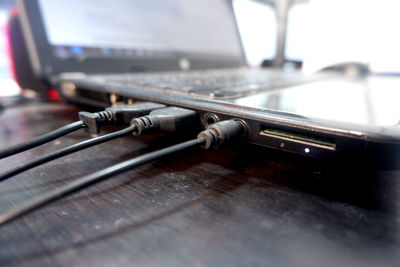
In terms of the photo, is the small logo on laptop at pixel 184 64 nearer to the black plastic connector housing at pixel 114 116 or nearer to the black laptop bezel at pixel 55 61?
the black laptop bezel at pixel 55 61

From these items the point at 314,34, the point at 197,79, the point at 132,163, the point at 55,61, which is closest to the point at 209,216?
the point at 132,163

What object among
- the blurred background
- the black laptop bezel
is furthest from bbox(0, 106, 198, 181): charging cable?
the blurred background

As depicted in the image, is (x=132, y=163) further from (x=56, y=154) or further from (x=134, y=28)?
(x=134, y=28)

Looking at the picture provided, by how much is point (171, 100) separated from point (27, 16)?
45cm

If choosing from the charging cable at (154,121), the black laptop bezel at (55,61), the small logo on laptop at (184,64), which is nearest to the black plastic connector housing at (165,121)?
the charging cable at (154,121)

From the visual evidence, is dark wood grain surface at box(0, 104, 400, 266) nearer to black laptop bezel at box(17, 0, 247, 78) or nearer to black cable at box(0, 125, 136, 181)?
black cable at box(0, 125, 136, 181)

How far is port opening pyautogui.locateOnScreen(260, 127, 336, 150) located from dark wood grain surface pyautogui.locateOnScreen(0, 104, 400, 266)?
28mm

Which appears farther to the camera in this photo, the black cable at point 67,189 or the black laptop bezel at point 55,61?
the black laptop bezel at point 55,61

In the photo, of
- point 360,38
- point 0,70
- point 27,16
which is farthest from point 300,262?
point 0,70

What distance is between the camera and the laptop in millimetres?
210

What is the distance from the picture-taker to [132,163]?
0.18 m

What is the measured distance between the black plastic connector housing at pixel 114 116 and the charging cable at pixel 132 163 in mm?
91

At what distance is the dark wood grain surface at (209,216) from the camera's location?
0.51ft

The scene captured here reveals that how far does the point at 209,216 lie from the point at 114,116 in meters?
0.15
